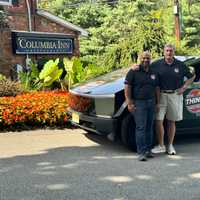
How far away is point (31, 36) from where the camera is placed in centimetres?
1514

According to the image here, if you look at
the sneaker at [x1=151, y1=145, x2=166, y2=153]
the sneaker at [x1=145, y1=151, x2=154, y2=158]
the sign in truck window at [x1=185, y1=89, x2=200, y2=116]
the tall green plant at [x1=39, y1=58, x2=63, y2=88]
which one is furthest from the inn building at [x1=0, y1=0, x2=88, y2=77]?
the sneaker at [x1=145, y1=151, x2=154, y2=158]

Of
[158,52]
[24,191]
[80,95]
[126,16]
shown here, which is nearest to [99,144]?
[80,95]

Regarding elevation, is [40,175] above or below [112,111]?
below

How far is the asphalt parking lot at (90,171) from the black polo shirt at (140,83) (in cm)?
99

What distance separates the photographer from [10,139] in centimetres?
846

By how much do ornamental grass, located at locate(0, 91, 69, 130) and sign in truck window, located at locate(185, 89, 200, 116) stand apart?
2.74m

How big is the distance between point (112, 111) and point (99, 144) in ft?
3.49

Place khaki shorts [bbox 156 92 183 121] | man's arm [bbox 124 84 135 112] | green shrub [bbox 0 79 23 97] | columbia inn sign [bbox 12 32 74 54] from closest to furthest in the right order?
man's arm [bbox 124 84 135 112], khaki shorts [bbox 156 92 183 121], green shrub [bbox 0 79 23 97], columbia inn sign [bbox 12 32 74 54]

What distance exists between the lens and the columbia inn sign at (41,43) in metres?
14.7

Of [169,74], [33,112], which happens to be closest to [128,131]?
[169,74]

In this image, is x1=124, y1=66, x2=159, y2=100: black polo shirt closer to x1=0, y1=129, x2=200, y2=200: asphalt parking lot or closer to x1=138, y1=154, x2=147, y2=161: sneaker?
x1=138, y1=154, x2=147, y2=161: sneaker

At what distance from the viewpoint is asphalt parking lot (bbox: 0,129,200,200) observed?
5258 mm

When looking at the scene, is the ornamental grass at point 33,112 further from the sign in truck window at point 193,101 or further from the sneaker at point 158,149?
the sign in truck window at point 193,101

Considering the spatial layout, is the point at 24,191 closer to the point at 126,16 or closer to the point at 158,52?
the point at 158,52
